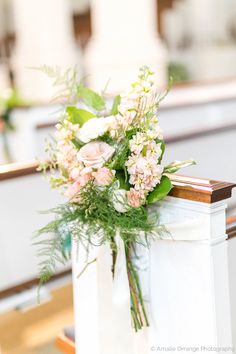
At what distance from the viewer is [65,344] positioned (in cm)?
259

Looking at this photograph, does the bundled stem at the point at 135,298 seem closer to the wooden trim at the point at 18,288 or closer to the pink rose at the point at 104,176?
the pink rose at the point at 104,176

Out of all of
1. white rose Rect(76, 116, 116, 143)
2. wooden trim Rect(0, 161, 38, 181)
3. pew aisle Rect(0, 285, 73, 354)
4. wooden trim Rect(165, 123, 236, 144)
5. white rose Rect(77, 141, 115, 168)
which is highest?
white rose Rect(76, 116, 116, 143)

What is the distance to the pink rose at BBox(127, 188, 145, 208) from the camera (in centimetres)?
191

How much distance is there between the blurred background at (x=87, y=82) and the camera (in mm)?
2998

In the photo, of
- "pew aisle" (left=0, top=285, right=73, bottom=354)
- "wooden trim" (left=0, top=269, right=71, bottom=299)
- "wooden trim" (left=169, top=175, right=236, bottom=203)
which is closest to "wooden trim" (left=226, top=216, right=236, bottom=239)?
"wooden trim" (left=169, top=175, right=236, bottom=203)

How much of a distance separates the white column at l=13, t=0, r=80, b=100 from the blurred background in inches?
0.6

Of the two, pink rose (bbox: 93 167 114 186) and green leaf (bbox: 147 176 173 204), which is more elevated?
pink rose (bbox: 93 167 114 186)

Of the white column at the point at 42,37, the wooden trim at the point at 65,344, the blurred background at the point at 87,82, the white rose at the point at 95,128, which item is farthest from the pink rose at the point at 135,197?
the white column at the point at 42,37

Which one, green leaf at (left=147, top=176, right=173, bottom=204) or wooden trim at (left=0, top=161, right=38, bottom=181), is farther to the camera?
wooden trim at (left=0, top=161, right=38, bottom=181)

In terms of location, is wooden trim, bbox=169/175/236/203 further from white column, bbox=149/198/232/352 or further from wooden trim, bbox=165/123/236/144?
wooden trim, bbox=165/123/236/144

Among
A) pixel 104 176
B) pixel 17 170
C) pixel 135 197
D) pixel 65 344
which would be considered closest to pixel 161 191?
pixel 135 197

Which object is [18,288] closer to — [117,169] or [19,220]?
[19,220]

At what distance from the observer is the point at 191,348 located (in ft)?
6.70

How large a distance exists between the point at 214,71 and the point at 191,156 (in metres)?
6.19
